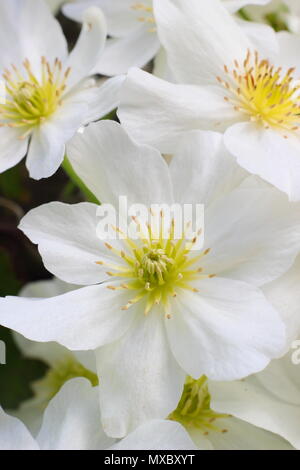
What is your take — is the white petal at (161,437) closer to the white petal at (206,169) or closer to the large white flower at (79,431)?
the large white flower at (79,431)

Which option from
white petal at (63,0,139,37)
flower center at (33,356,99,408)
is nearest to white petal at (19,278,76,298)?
flower center at (33,356,99,408)

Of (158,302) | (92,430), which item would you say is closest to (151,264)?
(158,302)

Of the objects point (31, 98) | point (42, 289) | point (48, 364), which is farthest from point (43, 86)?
point (48, 364)

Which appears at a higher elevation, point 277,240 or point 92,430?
point 277,240

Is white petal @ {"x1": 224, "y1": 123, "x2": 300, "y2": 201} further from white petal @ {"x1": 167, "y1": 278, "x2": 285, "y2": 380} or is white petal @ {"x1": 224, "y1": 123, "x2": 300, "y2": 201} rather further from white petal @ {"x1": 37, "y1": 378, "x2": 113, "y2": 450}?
white petal @ {"x1": 37, "y1": 378, "x2": 113, "y2": 450}

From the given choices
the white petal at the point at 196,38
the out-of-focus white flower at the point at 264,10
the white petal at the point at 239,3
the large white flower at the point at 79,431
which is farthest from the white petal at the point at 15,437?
the out-of-focus white flower at the point at 264,10

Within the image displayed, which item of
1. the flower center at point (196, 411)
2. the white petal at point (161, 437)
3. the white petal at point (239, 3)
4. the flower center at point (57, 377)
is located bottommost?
the flower center at point (57, 377)

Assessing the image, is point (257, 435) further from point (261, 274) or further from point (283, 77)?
point (283, 77)
